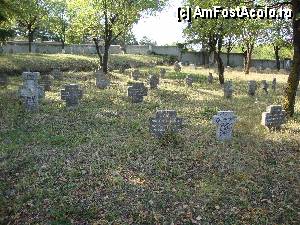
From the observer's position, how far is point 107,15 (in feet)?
99.9

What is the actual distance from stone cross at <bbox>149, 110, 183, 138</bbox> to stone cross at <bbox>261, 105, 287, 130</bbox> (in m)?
3.87

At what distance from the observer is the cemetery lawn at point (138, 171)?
820 cm

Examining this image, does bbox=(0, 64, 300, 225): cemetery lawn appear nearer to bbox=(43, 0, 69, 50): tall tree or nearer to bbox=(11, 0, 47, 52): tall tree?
bbox=(11, 0, 47, 52): tall tree

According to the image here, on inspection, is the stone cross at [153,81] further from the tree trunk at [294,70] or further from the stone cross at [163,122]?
the stone cross at [163,122]

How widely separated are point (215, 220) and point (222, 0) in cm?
1152

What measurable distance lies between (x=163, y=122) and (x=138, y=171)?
273 centimetres

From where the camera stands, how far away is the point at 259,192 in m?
9.20

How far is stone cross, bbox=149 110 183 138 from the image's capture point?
40.1ft

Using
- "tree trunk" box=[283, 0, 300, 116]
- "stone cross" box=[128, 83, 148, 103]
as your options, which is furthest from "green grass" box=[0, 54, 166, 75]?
"tree trunk" box=[283, 0, 300, 116]

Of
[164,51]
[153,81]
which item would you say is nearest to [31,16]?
[164,51]

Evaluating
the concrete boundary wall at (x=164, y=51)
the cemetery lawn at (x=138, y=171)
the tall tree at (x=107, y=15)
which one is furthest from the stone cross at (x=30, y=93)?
the concrete boundary wall at (x=164, y=51)

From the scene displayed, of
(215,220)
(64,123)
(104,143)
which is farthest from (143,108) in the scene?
(215,220)

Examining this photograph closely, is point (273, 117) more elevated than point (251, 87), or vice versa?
point (251, 87)

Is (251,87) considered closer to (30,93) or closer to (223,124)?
(223,124)
